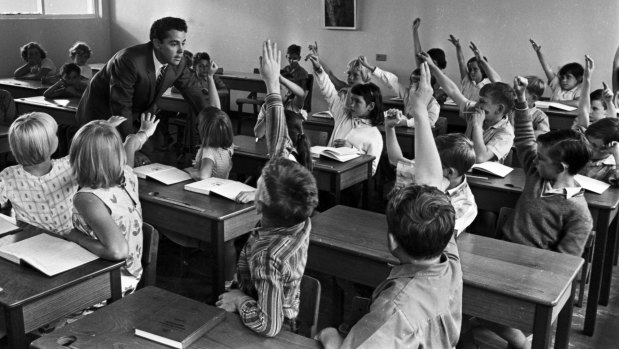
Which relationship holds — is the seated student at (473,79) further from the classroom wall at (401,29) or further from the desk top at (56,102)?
the desk top at (56,102)

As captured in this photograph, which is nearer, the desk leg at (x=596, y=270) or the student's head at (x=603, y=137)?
the desk leg at (x=596, y=270)

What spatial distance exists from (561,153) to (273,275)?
1508 millimetres

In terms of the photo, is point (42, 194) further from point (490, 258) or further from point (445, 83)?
point (445, 83)

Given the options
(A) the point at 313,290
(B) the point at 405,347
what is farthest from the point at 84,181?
(B) the point at 405,347

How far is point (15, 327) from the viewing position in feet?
5.79

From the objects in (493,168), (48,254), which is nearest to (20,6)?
(493,168)

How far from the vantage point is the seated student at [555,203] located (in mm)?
2656

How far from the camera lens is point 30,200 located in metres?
2.54

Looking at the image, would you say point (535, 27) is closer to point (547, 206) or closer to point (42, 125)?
point (547, 206)

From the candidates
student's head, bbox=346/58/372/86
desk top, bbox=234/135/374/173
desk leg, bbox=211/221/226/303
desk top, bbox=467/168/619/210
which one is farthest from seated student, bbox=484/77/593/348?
student's head, bbox=346/58/372/86

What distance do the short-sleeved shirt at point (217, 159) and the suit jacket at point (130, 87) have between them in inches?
A: 25.1

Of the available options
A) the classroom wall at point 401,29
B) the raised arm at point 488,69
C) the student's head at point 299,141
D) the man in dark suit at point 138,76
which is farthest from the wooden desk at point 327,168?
the classroom wall at point 401,29

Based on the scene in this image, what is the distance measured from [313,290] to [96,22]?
30.7 ft

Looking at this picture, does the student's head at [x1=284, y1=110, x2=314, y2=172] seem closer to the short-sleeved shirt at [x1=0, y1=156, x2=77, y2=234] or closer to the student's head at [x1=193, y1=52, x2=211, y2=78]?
the short-sleeved shirt at [x1=0, y1=156, x2=77, y2=234]
